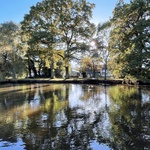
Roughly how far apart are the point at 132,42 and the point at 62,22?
2173 centimetres

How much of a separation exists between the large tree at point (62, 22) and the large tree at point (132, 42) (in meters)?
17.0

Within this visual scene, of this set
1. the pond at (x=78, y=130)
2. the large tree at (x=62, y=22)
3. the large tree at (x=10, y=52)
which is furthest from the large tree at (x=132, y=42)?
the large tree at (x=10, y=52)

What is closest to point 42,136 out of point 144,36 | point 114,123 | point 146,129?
point 114,123

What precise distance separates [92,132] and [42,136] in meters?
1.62

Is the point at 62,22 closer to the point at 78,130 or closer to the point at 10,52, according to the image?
the point at 10,52

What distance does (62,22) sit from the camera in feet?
119

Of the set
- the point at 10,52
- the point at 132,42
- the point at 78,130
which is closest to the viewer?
the point at 78,130

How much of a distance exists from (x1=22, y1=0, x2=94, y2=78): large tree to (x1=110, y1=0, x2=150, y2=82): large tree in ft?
55.9

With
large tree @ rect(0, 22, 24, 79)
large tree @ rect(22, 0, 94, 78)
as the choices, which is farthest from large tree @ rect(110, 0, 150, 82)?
large tree @ rect(0, 22, 24, 79)

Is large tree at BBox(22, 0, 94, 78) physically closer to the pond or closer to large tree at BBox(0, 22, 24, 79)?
large tree at BBox(0, 22, 24, 79)

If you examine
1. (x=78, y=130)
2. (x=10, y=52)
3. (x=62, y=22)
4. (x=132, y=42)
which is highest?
(x=62, y=22)

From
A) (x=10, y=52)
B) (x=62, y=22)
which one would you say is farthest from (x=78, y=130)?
(x=10, y=52)

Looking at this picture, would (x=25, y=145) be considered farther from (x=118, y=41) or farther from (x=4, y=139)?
(x=118, y=41)

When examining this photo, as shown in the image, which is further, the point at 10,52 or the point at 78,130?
the point at 10,52
